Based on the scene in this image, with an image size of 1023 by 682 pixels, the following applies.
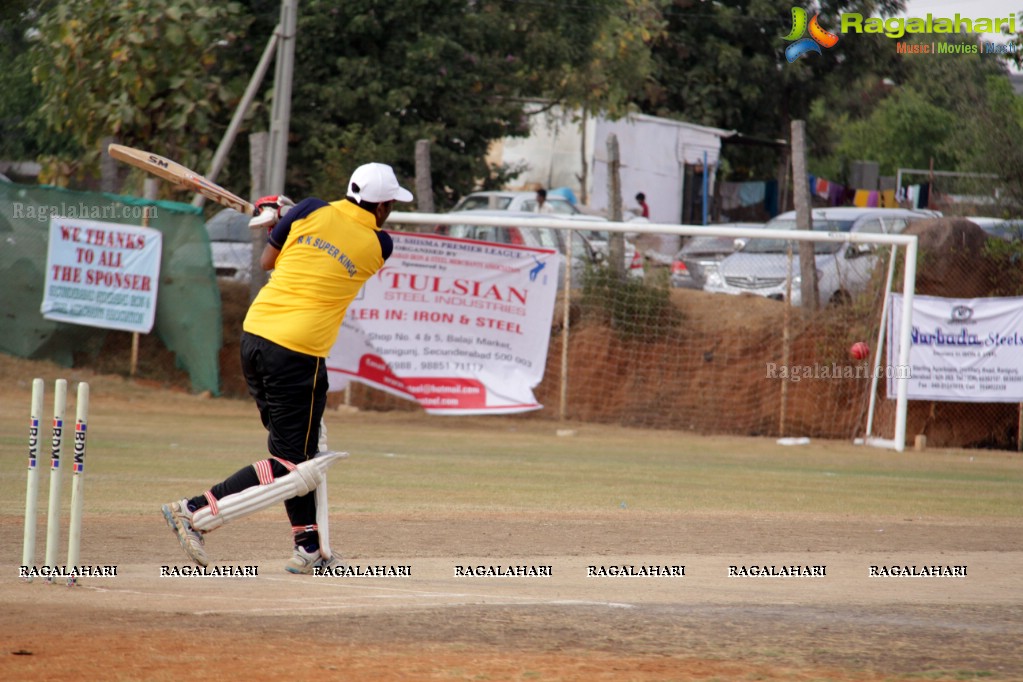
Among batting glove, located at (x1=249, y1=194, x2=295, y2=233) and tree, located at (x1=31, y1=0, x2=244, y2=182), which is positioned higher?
tree, located at (x1=31, y1=0, x2=244, y2=182)

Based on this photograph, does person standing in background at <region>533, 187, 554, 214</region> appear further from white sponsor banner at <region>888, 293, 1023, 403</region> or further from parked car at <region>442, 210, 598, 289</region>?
white sponsor banner at <region>888, 293, 1023, 403</region>

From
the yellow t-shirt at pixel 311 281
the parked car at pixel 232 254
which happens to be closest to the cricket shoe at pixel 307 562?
the yellow t-shirt at pixel 311 281

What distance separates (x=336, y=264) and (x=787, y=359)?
13655 millimetres

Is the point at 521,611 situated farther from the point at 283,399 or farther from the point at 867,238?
the point at 867,238

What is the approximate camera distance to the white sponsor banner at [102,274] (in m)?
20.0

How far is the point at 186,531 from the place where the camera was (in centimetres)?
693

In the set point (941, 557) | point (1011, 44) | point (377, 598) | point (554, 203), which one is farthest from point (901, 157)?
point (377, 598)

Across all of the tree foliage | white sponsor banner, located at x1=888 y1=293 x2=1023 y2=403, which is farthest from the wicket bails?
the tree foliage

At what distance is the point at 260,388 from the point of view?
721 centimetres

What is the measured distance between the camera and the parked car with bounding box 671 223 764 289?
2323cm

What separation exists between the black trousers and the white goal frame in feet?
37.7

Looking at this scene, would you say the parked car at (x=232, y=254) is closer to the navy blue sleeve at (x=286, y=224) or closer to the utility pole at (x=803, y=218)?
the utility pole at (x=803, y=218)

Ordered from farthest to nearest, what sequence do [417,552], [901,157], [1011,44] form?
1. [901,157]
2. [1011,44]
3. [417,552]

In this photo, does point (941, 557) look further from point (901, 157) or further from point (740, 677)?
point (901, 157)
